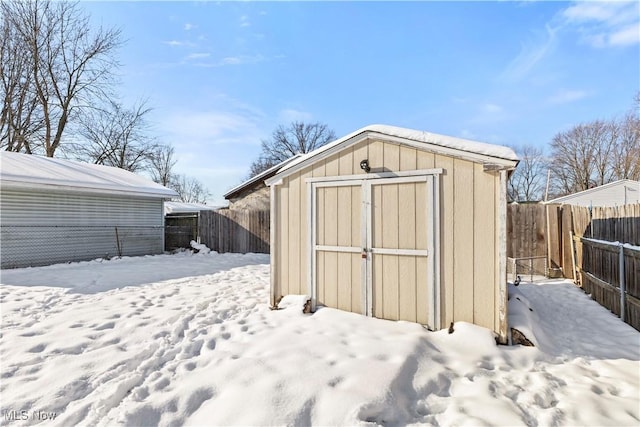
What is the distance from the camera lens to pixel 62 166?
1077 cm

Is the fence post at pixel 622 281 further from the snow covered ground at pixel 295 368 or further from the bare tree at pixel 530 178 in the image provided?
the bare tree at pixel 530 178

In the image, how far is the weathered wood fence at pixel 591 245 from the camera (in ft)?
13.6

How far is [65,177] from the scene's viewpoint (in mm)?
9484

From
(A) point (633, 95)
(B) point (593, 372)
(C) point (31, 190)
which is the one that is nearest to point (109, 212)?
(C) point (31, 190)

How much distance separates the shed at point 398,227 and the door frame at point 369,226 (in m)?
0.01

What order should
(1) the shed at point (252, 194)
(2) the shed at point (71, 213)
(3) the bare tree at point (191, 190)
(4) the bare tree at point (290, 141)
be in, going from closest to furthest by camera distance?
(2) the shed at point (71, 213) < (1) the shed at point (252, 194) < (4) the bare tree at point (290, 141) < (3) the bare tree at point (191, 190)

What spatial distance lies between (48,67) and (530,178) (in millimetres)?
37877

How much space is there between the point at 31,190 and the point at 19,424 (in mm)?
9194

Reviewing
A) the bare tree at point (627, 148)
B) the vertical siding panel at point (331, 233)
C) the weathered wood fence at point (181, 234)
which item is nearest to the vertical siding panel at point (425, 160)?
the vertical siding panel at point (331, 233)

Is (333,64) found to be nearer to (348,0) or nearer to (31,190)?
(348,0)

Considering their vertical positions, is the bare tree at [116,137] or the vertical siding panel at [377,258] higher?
the bare tree at [116,137]

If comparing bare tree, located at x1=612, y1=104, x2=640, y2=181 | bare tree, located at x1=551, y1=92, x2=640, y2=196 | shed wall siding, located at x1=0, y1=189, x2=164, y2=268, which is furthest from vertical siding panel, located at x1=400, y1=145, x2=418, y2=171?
bare tree, located at x1=551, y1=92, x2=640, y2=196

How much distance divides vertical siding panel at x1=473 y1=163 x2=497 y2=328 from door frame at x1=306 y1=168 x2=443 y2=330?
0.39 metres

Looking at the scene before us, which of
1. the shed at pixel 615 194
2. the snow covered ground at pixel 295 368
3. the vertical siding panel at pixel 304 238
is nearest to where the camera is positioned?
the snow covered ground at pixel 295 368
